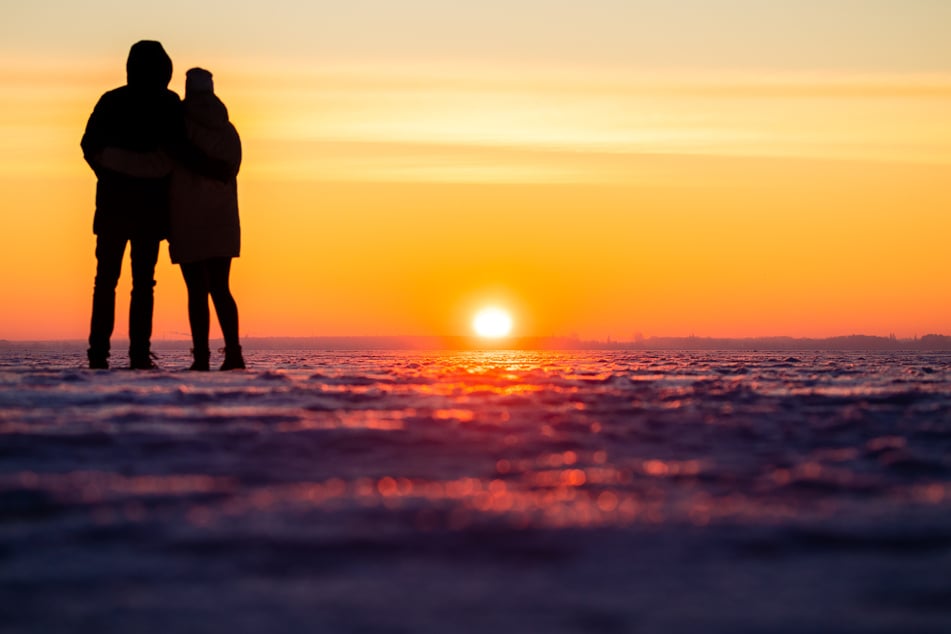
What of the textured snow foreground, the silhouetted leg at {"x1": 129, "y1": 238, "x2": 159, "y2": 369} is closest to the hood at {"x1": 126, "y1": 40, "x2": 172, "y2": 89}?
the silhouetted leg at {"x1": 129, "y1": 238, "x2": 159, "y2": 369}

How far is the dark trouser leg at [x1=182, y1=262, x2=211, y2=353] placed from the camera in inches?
434

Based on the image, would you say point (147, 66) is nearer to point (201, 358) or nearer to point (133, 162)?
point (133, 162)

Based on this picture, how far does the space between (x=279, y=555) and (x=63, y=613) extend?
603 millimetres

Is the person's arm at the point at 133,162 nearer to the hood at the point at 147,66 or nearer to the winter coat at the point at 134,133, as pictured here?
the winter coat at the point at 134,133

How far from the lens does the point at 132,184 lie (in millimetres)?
10766

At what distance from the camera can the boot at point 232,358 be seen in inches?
435

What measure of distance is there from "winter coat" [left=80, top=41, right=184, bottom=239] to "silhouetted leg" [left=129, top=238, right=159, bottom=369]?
0.17 metres

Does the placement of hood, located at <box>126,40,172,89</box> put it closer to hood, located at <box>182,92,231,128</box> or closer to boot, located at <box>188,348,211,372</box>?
hood, located at <box>182,92,231,128</box>

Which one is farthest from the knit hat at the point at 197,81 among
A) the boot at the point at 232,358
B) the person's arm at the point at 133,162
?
the boot at the point at 232,358

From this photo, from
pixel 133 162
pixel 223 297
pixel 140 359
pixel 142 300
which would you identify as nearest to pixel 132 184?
pixel 133 162

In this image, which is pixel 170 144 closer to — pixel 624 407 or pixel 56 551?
pixel 624 407

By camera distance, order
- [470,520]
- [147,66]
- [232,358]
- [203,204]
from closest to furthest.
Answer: [470,520]
[147,66]
[203,204]
[232,358]

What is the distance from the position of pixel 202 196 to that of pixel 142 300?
106cm

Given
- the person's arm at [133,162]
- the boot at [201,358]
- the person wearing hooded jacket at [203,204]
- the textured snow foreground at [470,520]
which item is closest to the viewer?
the textured snow foreground at [470,520]
